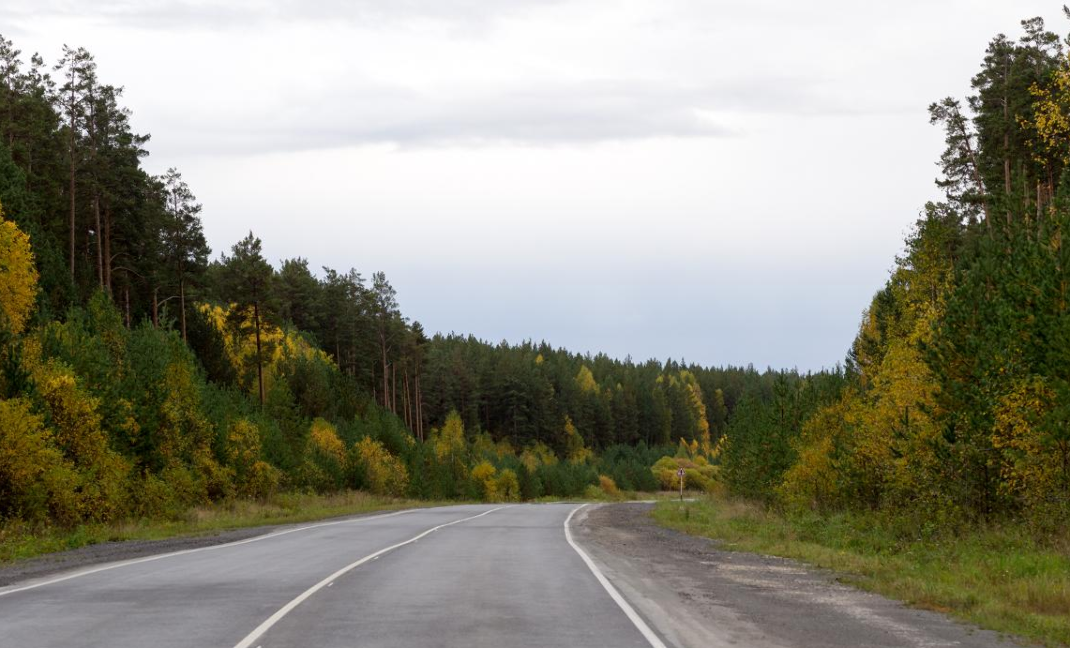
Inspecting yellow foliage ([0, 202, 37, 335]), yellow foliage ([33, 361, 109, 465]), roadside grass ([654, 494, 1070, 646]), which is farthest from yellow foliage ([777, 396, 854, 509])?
yellow foliage ([0, 202, 37, 335])

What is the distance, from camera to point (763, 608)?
13398 mm

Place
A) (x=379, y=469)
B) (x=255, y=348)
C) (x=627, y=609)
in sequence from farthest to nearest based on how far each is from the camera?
(x=255, y=348), (x=379, y=469), (x=627, y=609)

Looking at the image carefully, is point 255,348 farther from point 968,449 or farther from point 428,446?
point 968,449

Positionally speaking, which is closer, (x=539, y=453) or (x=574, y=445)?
(x=539, y=453)

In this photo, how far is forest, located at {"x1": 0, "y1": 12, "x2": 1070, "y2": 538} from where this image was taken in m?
22.1

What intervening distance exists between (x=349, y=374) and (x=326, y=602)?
99.2m

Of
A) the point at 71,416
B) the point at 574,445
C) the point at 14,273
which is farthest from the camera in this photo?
the point at 574,445

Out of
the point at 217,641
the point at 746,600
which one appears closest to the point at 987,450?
the point at 746,600

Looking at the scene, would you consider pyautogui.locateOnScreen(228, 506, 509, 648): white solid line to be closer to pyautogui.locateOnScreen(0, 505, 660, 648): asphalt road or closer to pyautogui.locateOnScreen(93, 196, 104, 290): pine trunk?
pyautogui.locateOnScreen(0, 505, 660, 648): asphalt road

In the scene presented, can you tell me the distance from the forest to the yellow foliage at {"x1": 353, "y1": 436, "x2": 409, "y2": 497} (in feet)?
0.82

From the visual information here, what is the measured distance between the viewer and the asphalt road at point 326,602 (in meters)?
10.6

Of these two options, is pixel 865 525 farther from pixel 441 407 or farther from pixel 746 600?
pixel 441 407

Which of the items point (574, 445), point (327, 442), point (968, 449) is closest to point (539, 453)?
point (574, 445)

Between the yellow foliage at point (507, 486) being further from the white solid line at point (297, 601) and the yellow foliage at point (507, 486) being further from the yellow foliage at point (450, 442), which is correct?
the white solid line at point (297, 601)
